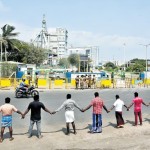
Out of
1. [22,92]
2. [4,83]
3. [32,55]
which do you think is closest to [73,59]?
[32,55]

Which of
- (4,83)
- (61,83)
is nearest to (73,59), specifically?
(61,83)

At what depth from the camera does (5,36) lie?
64938mm

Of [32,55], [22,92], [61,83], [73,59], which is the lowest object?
[22,92]

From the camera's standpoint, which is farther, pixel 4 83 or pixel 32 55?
pixel 32 55

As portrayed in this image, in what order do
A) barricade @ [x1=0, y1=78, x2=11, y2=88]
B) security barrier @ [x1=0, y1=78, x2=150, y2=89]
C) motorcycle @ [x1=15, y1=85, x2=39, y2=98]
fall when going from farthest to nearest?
security barrier @ [x1=0, y1=78, x2=150, y2=89], barricade @ [x1=0, y1=78, x2=11, y2=88], motorcycle @ [x1=15, y1=85, x2=39, y2=98]

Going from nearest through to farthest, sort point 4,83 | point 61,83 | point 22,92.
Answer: point 22,92, point 4,83, point 61,83

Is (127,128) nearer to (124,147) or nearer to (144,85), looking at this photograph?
(124,147)

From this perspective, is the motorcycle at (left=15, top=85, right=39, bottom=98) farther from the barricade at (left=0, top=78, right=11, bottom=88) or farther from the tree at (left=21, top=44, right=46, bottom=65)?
the tree at (left=21, top=44, right=46, bottom=65)

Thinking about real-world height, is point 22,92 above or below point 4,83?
below

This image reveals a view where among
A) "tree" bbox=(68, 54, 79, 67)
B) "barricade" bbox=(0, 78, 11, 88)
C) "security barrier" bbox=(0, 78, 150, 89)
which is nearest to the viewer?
"barricade" bbox=(0, 78, 11, 88)

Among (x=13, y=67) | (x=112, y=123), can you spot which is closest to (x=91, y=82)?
(x=13, y=67)

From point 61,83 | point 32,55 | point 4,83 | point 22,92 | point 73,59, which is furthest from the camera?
point 73,59

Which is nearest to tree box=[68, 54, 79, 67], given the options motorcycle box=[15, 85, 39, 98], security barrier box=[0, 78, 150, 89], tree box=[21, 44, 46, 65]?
tree box=[21, 44, 46, 65]

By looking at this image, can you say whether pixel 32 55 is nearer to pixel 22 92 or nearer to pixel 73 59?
pixel 73 59
